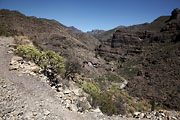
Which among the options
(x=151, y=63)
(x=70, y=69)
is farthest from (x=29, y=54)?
(x=151, y=63)

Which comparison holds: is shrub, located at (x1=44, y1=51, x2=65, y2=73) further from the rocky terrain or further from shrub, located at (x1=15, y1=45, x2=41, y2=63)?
shrub, located at (x1=15, y1=45, x2=41, y2=63)

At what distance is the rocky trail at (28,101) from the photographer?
3.97 metres

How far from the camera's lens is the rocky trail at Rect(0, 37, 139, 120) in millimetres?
3969

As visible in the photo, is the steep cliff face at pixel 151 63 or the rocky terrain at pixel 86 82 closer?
the rocky terrain at pixel 86 82

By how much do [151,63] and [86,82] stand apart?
2684 cm

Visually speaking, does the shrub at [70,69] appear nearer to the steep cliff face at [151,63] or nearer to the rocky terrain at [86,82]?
the rocky terrain at [86,82]

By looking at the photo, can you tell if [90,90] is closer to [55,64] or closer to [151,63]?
[55,64]

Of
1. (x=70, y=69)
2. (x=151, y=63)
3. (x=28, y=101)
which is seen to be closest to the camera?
(x=28, y=101)

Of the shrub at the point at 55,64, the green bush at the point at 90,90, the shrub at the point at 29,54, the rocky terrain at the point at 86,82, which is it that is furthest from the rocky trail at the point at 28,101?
the green bush at the point at 90,90

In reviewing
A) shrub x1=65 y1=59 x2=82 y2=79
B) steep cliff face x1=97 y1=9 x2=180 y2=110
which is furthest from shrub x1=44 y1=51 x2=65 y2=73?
steep cliff face x1=97 y1=9 x2=180 y2=110

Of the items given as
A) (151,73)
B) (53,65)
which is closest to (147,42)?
(151,73)

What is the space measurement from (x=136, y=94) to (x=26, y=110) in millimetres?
21723

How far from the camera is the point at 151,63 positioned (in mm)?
32844

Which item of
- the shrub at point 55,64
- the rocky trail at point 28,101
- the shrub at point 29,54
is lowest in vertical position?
the rocky trail at point 28,101
